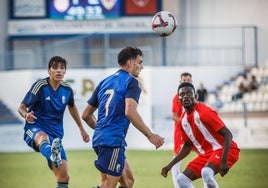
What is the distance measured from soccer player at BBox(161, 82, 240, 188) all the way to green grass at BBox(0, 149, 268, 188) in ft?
12.1

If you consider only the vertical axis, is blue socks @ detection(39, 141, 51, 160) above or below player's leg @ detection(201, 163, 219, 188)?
above

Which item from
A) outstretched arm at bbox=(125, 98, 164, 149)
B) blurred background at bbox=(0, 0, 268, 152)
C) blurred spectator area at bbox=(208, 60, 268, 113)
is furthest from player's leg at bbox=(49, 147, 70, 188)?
blurred background at bbox=(0, 0, 268, 152)

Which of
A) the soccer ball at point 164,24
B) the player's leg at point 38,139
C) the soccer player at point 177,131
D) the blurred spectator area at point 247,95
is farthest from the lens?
the blurred spectator area at point 247,95

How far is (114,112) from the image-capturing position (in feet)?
29.4

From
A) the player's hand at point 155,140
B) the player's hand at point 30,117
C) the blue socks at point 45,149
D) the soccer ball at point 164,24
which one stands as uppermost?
the soccer ball at point 164,24

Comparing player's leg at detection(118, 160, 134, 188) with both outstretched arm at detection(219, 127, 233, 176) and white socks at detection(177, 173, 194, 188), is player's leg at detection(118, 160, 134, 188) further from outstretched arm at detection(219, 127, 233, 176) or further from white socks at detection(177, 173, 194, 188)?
outstretched arm at detection(219, 127, 233, 176)

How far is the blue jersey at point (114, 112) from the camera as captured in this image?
29.3 ft

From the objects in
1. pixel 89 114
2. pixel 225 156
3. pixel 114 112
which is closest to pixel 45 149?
pixel 89 114

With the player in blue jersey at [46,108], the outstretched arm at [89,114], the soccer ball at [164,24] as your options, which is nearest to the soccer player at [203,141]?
the outstretched arm at [89,114]

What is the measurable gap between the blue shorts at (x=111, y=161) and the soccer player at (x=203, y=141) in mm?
786

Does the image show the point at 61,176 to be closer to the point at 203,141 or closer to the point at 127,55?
the point at 203,141

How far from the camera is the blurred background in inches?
1184

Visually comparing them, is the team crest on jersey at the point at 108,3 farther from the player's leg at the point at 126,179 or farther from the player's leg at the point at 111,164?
the player's leg at the point at 111,164

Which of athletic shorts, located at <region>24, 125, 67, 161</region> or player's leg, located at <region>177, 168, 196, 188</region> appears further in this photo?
athletic shorts, located at <region>24, 125, 67, 161</region>
